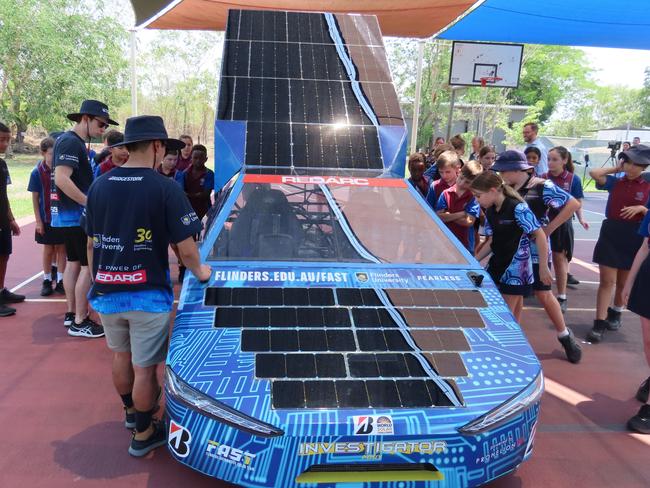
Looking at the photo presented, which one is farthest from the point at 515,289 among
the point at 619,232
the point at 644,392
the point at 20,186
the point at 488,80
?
the point at 20,186

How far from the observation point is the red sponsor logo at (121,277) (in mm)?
2656

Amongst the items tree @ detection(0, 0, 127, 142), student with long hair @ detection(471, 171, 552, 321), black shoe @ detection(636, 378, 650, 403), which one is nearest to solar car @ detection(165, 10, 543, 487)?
student with long hair @ detection(471, 171, 552, 321)

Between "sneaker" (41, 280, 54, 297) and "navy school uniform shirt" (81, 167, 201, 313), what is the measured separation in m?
3.58

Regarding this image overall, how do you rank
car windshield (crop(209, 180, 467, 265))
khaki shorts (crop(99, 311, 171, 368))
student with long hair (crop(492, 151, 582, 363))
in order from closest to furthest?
khaki shorts (crop(99, 311, 171, 368))
car windshield (crop(209, 180, 467, 265))
student with long hair (crop(492, 151, 582, 363))

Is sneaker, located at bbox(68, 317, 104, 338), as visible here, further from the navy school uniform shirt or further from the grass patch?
the grass patch

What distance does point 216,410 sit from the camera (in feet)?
7.34

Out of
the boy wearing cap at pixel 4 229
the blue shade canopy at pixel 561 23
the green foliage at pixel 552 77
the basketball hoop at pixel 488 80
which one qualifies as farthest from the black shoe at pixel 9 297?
the green foliage at pixel 552 77

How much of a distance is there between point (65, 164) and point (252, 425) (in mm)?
3095

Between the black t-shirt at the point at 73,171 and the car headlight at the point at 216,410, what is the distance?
8.77 feet

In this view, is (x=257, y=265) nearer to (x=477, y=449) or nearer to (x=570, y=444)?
(x=477, y=449)

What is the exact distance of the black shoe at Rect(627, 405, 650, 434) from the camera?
11.3ft

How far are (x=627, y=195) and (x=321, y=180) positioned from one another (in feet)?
10.9

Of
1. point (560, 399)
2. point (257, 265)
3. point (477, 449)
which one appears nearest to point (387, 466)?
point (477, 449)

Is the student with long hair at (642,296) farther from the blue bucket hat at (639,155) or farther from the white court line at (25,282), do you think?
the white court line at (25,282)
